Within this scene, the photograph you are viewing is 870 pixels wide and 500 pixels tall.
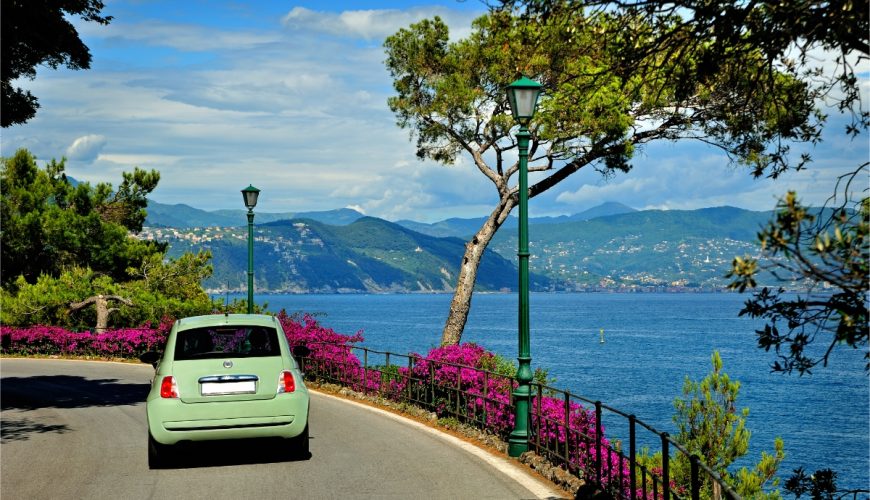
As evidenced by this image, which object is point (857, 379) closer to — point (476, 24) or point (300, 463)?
point (476, 24)

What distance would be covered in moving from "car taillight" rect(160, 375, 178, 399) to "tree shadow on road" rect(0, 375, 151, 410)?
8023 millimetres

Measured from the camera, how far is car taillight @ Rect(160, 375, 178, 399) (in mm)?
9742

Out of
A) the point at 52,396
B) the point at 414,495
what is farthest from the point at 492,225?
the point at 414,495

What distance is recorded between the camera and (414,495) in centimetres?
867

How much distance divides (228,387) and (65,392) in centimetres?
1137

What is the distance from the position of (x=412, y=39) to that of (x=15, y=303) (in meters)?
20.3

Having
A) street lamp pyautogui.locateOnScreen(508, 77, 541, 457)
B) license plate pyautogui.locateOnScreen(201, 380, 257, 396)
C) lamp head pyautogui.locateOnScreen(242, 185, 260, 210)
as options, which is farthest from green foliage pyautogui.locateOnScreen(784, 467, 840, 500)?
lamp head pyautogui.locateOnScreen(242, 185, 260, 210)

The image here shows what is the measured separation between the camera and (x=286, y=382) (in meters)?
10.1

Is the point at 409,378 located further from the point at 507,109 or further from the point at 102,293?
the point at 102,293

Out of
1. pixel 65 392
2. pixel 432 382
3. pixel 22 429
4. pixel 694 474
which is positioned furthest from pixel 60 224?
pixel 694 474

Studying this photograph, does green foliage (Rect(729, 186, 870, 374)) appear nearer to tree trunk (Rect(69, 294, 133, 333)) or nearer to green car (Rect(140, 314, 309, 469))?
green car (Rect(140, 314, 309, 469))

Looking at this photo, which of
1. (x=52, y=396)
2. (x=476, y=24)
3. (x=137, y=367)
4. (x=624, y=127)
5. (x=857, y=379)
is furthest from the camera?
(x=857, y=379)

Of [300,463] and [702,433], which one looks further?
[702,433]

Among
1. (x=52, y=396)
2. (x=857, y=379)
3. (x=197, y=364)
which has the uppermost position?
(x=197, y=364)
